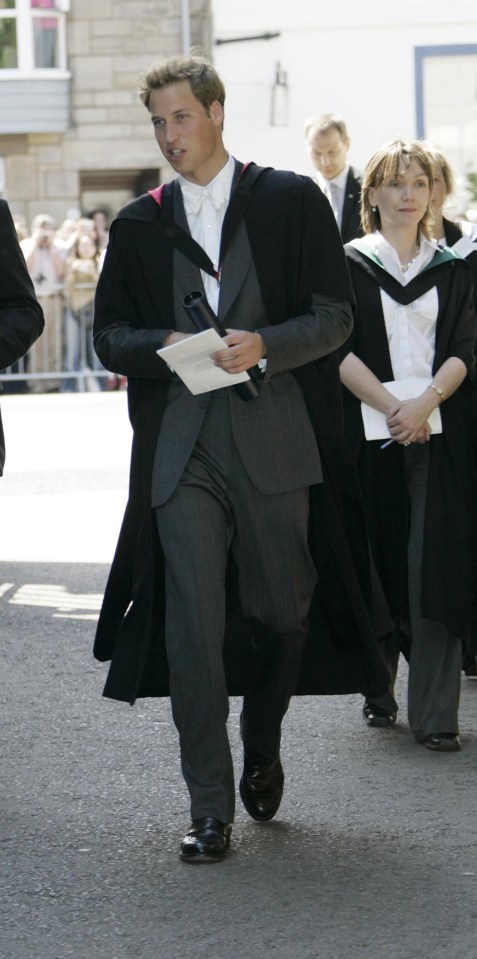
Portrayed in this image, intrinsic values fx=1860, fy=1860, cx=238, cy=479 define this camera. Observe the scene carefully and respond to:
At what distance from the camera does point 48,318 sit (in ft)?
Answer: 69.1

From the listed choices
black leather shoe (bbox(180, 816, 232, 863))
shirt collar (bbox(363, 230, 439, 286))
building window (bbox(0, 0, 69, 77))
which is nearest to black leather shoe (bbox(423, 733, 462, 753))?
black leather shoe (bbox(180, 816, 232, 863))

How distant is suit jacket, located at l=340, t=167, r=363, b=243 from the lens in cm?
907

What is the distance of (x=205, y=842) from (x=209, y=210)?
67.0 inches

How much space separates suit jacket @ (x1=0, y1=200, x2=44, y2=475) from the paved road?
44.0 inches

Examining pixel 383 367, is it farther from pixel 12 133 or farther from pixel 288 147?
pixel 12 133

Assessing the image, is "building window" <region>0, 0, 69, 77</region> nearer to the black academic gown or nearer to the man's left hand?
the black academic gown

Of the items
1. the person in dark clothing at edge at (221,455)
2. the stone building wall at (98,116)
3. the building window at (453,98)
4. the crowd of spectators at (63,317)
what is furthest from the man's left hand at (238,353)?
the stone building wall at (98,116)

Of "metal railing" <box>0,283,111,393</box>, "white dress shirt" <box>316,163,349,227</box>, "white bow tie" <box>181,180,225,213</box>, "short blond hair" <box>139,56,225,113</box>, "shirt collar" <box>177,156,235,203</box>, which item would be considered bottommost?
"metal railing" <box>0,283,111,393</box>

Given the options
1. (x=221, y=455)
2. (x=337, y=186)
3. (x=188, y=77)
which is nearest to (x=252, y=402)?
(x=221, y=455)

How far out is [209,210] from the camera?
5074mm

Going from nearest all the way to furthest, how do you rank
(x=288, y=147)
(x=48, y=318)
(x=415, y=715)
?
1. (x=415, y=715)
2. (x=48, y=318)
3. (x=288, y=147)

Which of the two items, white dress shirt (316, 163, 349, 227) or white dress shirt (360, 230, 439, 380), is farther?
white dress shirt (316, 163, 349, 227)

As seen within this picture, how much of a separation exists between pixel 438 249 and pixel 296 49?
2278 cm

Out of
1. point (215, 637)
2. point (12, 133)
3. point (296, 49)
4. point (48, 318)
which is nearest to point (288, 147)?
point (296, 49)
